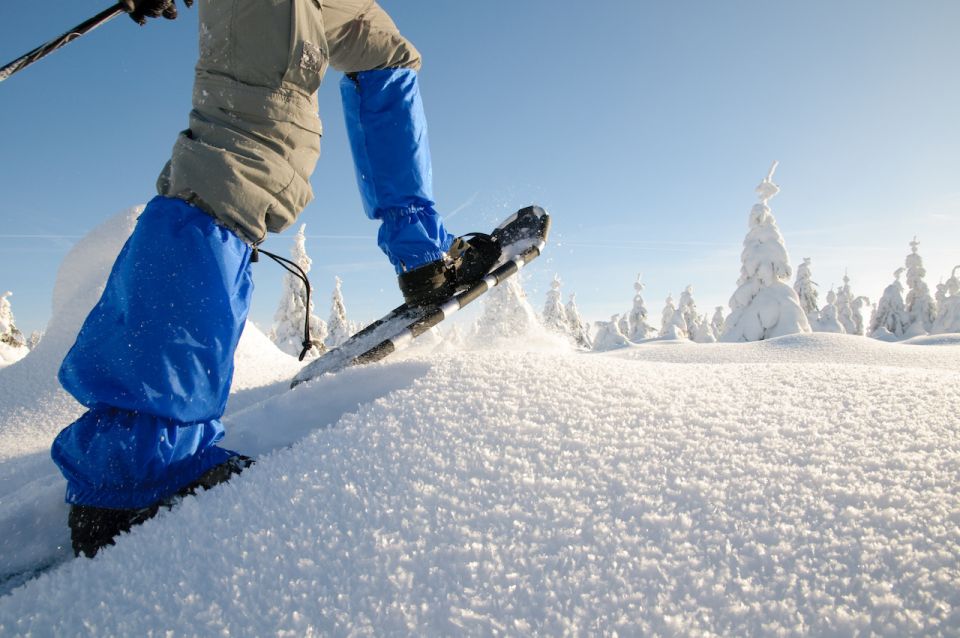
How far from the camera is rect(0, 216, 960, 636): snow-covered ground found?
652mm

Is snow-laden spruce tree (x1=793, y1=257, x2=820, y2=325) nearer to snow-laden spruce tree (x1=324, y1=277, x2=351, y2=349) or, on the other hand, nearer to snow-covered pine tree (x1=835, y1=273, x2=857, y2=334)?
snow-covered pine tree (x1=835, y1=273, x2=857, y2=334)

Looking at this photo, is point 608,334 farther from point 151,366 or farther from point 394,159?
point 151,366

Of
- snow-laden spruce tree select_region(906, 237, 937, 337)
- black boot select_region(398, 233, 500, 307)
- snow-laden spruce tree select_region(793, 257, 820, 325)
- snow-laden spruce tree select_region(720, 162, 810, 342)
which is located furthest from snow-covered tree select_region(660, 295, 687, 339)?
black boot select_region(398, 233, 500, 307)

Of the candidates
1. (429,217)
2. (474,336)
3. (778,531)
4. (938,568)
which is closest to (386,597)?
(778,531)

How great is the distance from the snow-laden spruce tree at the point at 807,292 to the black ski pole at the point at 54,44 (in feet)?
113

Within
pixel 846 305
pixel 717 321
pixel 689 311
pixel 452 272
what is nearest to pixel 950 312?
pixel 846 305

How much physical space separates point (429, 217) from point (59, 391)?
2477 millimetres

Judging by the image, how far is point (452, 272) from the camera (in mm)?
2506

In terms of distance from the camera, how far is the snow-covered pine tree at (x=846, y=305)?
35.2 m

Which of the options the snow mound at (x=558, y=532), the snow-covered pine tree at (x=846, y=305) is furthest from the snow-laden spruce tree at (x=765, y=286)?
the snow-covered pine tree at (x=846, y=305)

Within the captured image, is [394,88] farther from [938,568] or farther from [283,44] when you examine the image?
[938,568]

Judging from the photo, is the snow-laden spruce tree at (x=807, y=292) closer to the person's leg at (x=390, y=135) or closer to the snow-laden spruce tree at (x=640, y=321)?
the snow-laden spruce tree at (x=640, y=321)

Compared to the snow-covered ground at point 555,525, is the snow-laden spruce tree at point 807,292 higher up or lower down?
higher up

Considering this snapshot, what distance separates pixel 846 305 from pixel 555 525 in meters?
46.6
